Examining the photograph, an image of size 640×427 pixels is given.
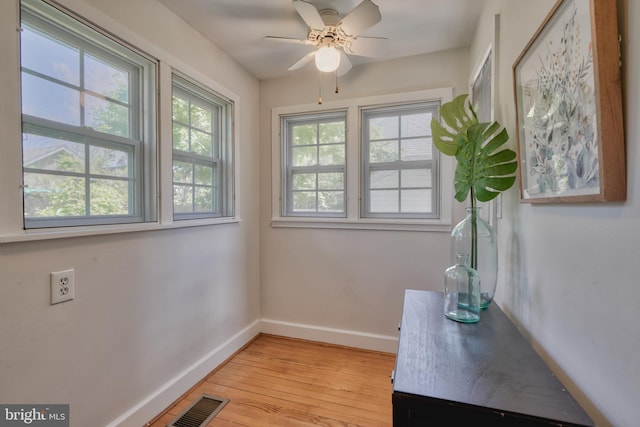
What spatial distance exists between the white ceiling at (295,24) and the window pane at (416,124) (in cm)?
50

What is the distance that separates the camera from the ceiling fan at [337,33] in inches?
66.4

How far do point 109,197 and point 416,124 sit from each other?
7.54 feet

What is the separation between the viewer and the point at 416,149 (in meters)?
2.59

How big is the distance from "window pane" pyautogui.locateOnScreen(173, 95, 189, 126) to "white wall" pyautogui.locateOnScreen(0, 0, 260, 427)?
0.70 feet

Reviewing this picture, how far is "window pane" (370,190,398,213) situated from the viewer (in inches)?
105

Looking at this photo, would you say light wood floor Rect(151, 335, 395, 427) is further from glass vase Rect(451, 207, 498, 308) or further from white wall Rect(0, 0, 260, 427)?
glass vase Rect(451, 207, 498, 308)

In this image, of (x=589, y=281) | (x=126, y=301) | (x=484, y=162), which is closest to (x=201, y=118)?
(x=126, y=301)

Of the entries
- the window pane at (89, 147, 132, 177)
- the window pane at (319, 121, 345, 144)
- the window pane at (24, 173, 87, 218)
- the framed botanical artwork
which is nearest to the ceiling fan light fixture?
the window pane at (319, 121, 345, 144)

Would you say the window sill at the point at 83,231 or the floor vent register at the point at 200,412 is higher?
the window sill at the point at 83,231

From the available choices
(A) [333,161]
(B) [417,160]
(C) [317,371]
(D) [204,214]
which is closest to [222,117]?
(D) [204,214]

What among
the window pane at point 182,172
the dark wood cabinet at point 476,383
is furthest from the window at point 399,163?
the dark wood cabinet at point 476,383

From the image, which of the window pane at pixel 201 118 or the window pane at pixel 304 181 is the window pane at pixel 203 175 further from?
the window pane at pixel 304 181

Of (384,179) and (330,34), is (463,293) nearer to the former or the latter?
(384,179)

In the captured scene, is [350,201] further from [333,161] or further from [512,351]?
[512,351]
